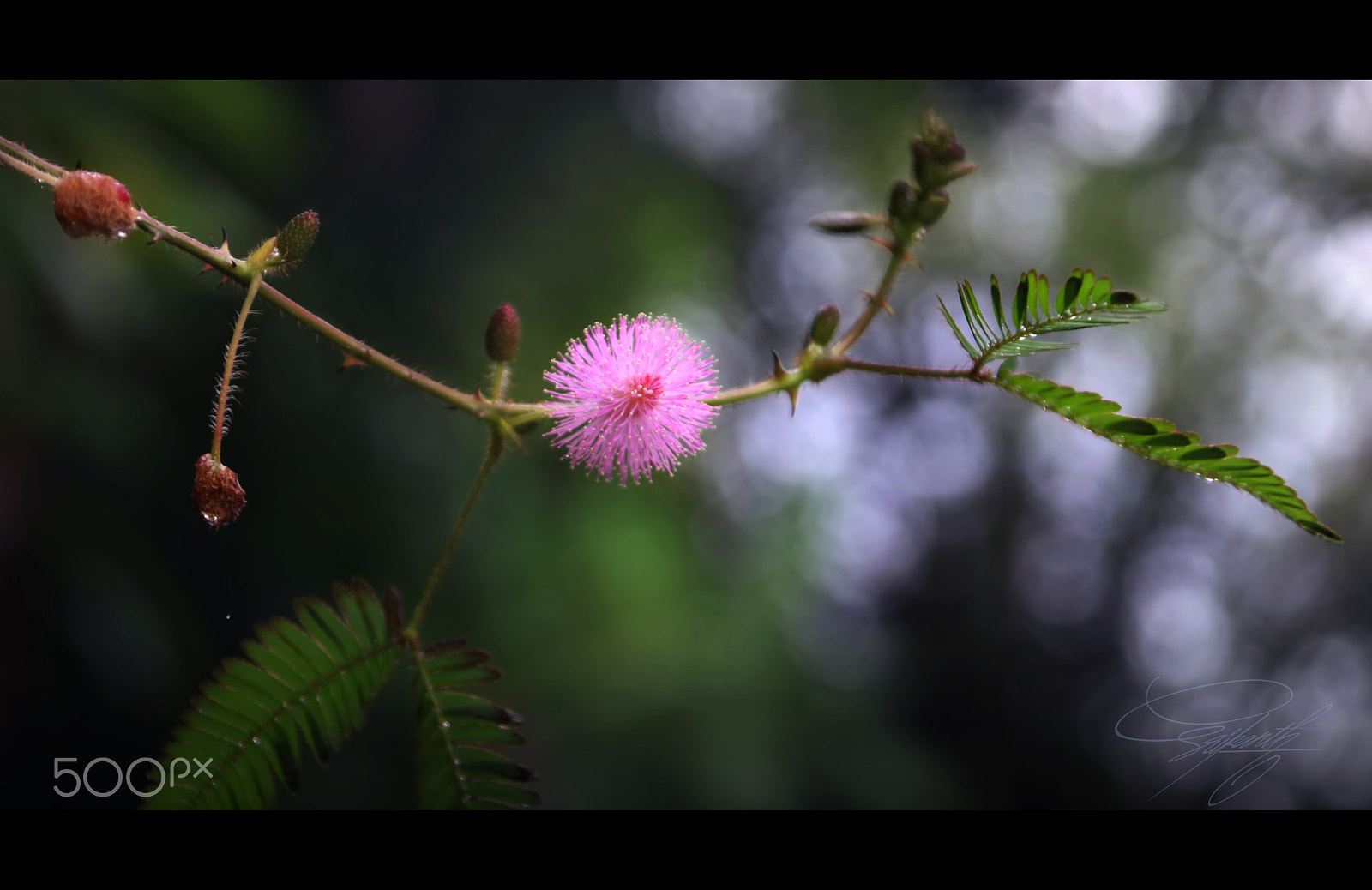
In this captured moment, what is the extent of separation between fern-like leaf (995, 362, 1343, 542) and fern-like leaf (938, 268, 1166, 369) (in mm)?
53

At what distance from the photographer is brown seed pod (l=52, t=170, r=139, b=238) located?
121cm

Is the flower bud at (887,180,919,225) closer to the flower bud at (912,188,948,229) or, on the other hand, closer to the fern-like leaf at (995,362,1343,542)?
the flower bud at (912,188,948,229)

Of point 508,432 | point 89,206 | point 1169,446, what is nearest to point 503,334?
point 508,432

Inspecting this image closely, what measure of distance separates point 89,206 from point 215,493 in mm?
441

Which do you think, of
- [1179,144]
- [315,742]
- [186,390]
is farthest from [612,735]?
[1179,144]

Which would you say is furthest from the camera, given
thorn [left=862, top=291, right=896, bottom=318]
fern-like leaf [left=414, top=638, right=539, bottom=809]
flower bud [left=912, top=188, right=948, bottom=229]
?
fern-like leaf [left=414, top=638, right=539, bottom=809]

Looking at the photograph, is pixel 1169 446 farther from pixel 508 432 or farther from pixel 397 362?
pixel 397 362

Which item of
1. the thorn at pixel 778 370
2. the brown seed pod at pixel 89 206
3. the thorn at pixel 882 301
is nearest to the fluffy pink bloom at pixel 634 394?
the thorn at pixel 778 370

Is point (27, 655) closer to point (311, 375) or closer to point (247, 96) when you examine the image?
point (311, 375)

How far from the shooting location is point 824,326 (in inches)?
54.1

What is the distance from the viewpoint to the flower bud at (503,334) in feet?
5.08

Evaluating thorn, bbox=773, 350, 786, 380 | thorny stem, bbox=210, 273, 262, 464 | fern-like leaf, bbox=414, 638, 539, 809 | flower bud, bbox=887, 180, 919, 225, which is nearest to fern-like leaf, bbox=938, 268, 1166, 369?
flower bud, bbox=887, 180, 919, 225

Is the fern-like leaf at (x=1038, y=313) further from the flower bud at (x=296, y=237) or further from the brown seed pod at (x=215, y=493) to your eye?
the brown seed pod at (x=215, y=493)

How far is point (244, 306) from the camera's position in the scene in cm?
131
